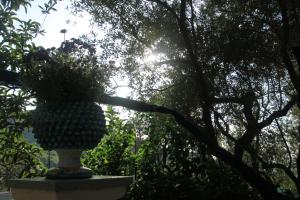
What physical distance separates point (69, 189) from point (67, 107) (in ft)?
1.56

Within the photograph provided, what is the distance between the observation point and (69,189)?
89.4 inches

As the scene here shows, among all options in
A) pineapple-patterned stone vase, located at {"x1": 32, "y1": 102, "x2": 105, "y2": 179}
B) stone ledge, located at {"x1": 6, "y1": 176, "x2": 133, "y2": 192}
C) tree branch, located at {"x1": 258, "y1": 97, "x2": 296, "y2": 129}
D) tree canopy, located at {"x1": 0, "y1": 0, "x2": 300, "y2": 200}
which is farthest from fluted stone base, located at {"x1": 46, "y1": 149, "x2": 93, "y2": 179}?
tree branch, located at {"x1": 258, "y1": 97, "x2": 296, "y2": 129}

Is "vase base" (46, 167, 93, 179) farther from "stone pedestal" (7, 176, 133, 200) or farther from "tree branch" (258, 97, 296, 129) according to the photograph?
"tree branch" (258, 97, 296, 129)

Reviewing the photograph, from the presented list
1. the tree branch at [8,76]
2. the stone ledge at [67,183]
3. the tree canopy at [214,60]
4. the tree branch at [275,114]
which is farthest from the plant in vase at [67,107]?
the tree branch at [275,114]

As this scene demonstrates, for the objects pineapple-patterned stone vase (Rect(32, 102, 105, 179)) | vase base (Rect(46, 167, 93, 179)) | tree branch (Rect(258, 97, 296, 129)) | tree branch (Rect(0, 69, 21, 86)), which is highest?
tree branch (Rect(258, 97, 296, 129))

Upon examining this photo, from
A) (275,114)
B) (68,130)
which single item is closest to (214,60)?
(275,114)

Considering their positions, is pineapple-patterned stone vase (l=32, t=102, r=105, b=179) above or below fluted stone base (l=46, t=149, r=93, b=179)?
above

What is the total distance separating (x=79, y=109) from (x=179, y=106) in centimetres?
415

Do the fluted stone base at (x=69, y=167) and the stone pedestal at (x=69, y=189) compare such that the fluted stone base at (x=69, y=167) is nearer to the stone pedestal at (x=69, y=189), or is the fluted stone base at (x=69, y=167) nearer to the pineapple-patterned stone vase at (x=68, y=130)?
the pineapple-patterned stone vase at (x=68, y=130)

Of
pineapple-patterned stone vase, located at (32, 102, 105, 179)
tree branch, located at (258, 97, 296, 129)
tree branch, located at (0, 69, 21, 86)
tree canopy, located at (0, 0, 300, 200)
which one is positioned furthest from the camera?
tree branch, located at (258, 97, 296, 129)

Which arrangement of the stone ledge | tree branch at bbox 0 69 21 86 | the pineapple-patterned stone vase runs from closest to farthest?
the stone ledge → the pineapple-patterned stone vase → tree branch at bbox 0 69 21 86

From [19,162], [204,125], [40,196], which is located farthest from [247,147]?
[40,196]

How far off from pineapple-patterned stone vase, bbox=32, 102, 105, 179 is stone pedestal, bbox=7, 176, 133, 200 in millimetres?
143

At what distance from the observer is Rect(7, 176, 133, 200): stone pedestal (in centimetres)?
225
